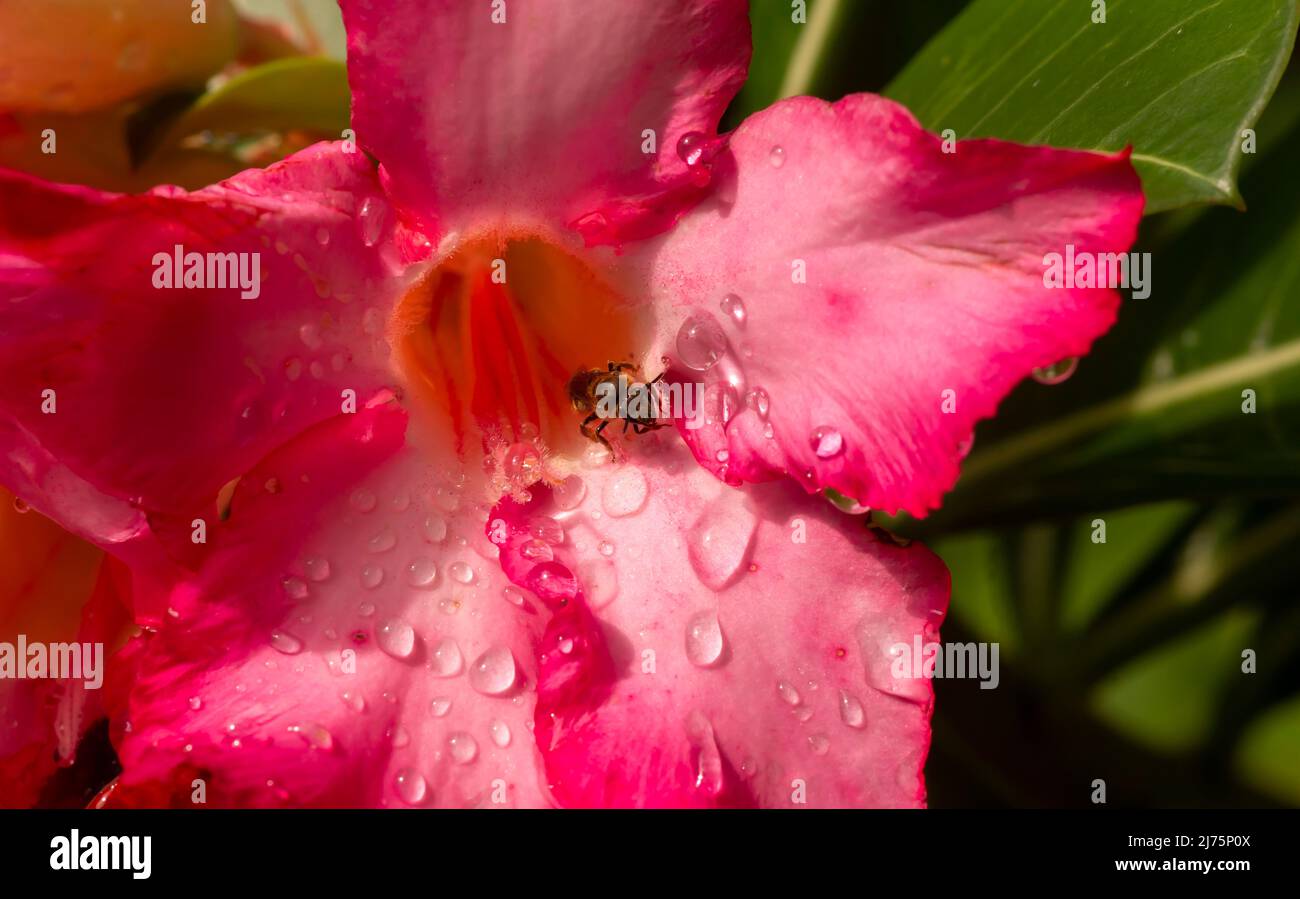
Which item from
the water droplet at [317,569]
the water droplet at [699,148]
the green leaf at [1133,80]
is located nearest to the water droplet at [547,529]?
the water droplet at [317,569]

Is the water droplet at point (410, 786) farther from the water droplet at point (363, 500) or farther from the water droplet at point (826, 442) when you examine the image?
the water droplet at point (826, 442)

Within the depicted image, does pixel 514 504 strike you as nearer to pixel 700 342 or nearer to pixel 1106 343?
pixel 700 342

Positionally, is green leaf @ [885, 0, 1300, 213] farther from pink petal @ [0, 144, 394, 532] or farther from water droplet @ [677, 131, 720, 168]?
pink petal @ [0, 144, 394, 532]

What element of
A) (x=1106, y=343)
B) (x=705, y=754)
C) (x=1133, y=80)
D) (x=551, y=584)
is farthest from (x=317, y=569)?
(x=1106, y=343)

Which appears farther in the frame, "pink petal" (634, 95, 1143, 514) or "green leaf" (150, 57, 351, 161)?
"green leaf" (150, 57, 351, 161)

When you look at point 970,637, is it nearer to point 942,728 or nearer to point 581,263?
point 942,728

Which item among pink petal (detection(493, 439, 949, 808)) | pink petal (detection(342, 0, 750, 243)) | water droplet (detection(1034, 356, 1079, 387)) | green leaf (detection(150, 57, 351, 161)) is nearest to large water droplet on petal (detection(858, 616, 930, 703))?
pink petal (detection(493, 439, 949, 808))

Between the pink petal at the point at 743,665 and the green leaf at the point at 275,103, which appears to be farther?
the green leaf at the point at 275,103
